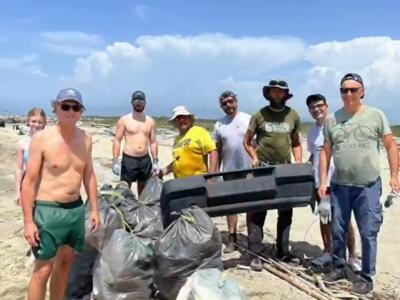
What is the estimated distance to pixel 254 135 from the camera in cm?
507

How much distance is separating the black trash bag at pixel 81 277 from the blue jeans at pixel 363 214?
2060 millimetres

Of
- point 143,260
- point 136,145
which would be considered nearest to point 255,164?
point 143,260

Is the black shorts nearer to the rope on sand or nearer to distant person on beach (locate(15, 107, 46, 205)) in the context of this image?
Answer: distant person on beach (locate(15, 107, 46, 205))

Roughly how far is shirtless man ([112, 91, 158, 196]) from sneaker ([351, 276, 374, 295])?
3030 mm

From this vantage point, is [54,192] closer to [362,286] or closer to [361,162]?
[361,162]

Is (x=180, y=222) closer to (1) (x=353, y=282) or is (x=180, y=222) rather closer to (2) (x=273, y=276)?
(2) (x=273, y=276)

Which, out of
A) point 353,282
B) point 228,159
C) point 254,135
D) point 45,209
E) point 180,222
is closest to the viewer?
point 45,209

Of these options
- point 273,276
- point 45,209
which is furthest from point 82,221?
point 273,276

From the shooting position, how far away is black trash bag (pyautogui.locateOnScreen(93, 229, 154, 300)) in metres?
3.90

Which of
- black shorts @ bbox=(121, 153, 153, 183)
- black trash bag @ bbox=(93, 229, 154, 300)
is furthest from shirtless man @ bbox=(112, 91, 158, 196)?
black trash bag @ bbox=(93, 229, 154, 300)

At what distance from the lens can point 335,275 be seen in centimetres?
460

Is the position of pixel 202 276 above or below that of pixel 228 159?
→ below

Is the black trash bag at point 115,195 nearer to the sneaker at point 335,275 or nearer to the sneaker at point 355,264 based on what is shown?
the sneaker at point 335,275

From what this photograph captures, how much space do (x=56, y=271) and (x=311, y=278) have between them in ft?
7.35
